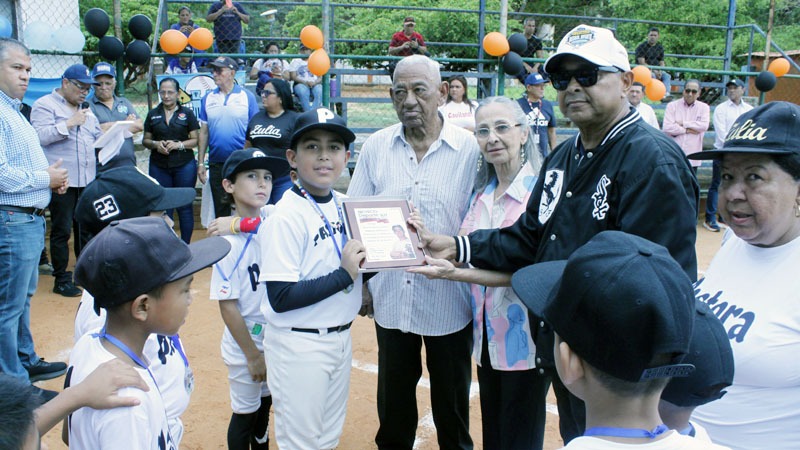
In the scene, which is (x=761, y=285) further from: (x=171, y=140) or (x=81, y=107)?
(x=171, y=140)

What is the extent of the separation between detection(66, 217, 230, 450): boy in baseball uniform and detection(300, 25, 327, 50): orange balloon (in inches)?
306

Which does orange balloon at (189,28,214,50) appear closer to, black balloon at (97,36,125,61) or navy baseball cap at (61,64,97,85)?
black balloon at (97,36,125,61)

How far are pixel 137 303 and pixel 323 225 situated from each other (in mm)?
1127

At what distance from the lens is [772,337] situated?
2139mm

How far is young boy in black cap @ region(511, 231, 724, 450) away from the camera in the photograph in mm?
1438

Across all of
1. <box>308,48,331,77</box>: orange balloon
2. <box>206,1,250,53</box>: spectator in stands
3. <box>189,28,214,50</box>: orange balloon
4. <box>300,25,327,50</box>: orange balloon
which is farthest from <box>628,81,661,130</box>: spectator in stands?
<box>206,1,250,53</box>: spectator in stands

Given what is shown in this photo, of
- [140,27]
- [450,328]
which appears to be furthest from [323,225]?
[140,27]

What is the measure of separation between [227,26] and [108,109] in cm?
406

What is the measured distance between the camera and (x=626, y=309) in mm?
1437

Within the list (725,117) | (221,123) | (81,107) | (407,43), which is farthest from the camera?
(725,117)

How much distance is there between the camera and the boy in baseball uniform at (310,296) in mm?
2955

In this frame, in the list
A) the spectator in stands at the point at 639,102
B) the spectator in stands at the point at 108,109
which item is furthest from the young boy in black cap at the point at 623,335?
the spectator in stands at the point at 639,102

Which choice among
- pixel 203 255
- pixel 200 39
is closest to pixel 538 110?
pixel 200 39

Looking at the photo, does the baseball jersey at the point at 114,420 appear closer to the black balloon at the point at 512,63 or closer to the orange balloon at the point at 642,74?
the black balloon at the point at 512,63
